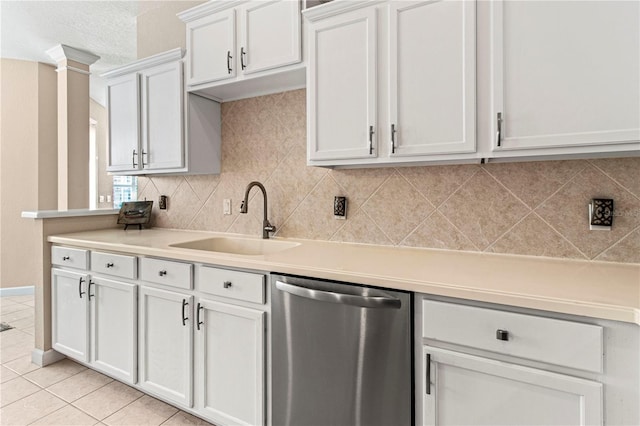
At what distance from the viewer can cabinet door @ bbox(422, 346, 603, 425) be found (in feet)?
Result: 3.37

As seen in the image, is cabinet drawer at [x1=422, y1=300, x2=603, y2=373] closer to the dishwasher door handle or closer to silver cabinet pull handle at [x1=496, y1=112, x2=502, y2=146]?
the dishwasher door handle

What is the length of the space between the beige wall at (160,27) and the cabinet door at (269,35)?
1098 millimetres

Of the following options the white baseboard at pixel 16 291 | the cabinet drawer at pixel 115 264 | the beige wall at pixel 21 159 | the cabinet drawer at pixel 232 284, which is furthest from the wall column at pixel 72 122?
the cabinet drawer at pixel 232 284

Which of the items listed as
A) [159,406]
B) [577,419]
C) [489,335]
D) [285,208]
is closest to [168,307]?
[159,406]

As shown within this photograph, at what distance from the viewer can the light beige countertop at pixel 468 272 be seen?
104cm

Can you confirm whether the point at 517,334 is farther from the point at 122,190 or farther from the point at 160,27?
the point at 122,190

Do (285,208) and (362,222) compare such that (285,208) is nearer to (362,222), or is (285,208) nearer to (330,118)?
(362,222)

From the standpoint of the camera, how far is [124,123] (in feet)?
8.89

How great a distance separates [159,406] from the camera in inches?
81.5

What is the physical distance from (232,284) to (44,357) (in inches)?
77.2

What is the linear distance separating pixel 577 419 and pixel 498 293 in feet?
1.36

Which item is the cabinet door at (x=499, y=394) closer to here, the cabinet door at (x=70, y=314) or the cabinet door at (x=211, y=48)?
the cabinet door at (x=211, y=48)

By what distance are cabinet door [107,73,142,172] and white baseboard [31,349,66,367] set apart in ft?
4.72

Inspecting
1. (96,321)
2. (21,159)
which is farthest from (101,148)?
(96,321)
